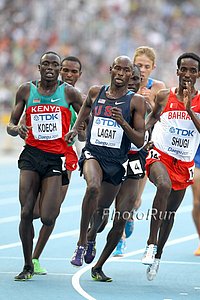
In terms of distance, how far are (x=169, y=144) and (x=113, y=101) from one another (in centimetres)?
74

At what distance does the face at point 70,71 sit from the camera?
1066 centimetres

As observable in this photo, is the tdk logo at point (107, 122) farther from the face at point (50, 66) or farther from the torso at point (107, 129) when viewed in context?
the face at point (50, 66)

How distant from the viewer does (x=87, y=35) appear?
3300cm

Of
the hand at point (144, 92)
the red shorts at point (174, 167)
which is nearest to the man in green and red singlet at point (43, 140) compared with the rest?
the red shorts at point (174, 167)

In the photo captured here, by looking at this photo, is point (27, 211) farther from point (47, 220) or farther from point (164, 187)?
point (164, 187)

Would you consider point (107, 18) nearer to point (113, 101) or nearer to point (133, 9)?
point (133, 9)

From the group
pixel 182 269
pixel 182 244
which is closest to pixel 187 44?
pixel 182 244

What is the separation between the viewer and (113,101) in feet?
30.3

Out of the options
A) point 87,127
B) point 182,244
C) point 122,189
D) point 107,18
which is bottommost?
point 182,244

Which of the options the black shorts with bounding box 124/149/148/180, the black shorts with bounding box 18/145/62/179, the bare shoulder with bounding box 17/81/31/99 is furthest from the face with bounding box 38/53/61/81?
the black shorts with bounding box 124/149/148/180

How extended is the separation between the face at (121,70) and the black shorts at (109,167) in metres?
0.70

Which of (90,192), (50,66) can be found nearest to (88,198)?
(90,192)

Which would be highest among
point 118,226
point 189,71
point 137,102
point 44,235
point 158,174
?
point 189,71

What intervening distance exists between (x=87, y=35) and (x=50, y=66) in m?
23.8
